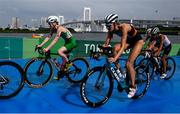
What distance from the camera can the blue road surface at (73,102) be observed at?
6379 mm

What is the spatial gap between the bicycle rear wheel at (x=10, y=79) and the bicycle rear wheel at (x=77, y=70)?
220 centimetres

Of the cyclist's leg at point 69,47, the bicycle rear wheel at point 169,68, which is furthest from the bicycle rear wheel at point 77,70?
the bicycle rear wheel at point 169,68

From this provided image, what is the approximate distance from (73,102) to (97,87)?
0.72 metres

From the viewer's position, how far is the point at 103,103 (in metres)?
6.54

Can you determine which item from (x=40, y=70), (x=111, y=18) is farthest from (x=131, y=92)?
(x=40, y=70)

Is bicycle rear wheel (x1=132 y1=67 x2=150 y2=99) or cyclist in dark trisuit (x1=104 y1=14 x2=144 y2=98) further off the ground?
cyclist in dark trisuit (x1=104 y1=14 x2=144 y2=98)

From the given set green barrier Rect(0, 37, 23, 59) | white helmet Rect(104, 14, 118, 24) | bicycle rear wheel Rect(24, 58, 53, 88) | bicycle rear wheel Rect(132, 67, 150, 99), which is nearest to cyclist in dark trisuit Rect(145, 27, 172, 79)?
bicycle rear wheel Rect(132, 67, 150, 99)

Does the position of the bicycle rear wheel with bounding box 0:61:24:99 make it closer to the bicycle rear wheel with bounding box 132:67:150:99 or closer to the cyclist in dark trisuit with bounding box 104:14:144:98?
the cyclist in dark trisuit with bounding box 104:14:144:98

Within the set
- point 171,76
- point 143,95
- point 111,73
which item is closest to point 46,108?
point 111,73

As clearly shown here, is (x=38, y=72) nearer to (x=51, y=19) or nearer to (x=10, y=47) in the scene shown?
(x=51, y=19)

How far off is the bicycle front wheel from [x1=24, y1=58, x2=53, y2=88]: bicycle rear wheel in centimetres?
201

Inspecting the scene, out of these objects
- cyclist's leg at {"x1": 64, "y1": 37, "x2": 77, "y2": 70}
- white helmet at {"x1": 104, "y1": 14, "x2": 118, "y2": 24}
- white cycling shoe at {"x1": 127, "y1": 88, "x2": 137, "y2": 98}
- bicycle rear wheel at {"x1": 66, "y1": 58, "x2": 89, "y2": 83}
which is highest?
white helmet at {"x1": 104, "y1": 14, "x2": 118, "y2": 24}

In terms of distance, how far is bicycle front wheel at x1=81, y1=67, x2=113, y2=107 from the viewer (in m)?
6.38

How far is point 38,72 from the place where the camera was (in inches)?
322
